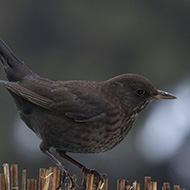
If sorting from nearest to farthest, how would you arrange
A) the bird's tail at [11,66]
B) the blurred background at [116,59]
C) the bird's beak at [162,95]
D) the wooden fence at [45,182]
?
the wooden fence at [45,182]
the bird's beak at [162,95]
the bird's tail at [11,66]
the blurred background at [116,59]

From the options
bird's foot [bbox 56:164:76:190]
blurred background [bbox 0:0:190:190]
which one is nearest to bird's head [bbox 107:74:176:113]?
bird's foot [bbox 56:164:76:190]

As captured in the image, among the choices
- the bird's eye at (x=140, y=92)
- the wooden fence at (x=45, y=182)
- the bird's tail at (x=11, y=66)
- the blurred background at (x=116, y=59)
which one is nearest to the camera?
the wooden fence at (x=45, y=182)

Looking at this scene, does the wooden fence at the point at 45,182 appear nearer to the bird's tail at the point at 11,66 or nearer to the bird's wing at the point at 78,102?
the bird's wing at the point at 78,102

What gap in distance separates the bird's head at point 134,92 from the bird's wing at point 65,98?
0.16 metres

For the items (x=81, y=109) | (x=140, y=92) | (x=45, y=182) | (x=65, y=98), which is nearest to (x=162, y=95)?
(x=140, y=92)

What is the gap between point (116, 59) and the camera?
9.21 meters

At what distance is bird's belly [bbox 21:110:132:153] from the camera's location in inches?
142

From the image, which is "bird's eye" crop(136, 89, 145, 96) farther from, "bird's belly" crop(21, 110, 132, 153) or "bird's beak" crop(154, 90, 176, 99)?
"bird's belly" crop(21, 110, 132, 153)

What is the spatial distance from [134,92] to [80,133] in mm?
518

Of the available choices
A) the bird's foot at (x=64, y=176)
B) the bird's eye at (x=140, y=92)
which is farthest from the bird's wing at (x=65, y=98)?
the bird's foot at (x=64, y=176)

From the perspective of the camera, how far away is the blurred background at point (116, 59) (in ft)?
23.2

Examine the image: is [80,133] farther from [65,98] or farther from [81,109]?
[65,98]

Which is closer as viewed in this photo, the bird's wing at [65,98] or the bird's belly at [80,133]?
the bird's belly at [80,133]

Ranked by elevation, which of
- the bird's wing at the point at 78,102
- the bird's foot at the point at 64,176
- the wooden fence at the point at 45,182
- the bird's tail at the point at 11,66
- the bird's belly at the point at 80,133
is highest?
the bird's tail at the point at 11,66
